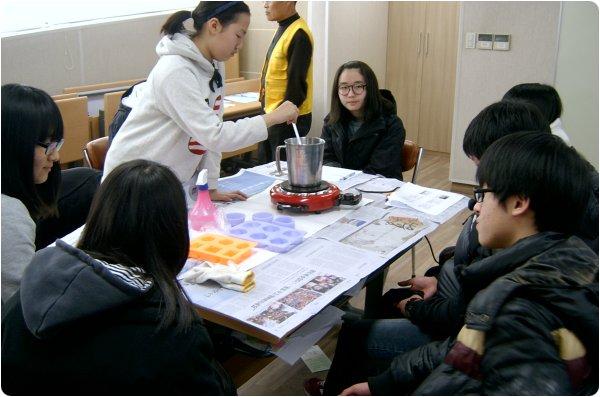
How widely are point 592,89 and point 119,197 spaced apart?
367cm

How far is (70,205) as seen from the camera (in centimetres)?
224

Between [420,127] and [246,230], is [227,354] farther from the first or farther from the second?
[420,127]

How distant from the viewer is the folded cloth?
1.64 meters

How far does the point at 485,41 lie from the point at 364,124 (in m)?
1.88

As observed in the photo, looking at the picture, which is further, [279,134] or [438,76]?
[438,76]

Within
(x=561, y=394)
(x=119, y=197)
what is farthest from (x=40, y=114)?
(x=561, y=394)

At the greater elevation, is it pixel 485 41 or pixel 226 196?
pixel 485 41

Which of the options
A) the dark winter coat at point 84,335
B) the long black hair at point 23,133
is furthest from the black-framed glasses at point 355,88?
the dark winter coat at point 84,335

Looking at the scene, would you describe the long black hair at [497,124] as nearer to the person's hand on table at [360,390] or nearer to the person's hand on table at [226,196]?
the person's hand on table at [360,390]

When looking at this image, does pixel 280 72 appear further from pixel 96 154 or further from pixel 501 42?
pixel 501 42

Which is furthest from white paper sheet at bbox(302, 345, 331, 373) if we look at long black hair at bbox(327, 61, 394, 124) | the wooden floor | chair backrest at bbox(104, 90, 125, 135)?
chair backrest at bbox(104, 90, 125, 135)

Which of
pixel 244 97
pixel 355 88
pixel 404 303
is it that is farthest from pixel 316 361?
pixel 244 97

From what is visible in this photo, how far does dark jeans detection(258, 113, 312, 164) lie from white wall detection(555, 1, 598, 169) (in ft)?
5.50

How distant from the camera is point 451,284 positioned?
184 cm
